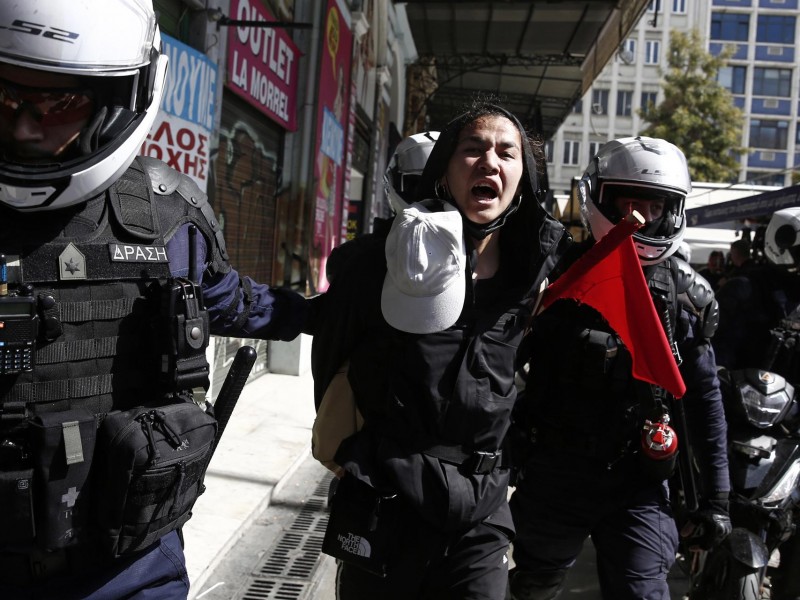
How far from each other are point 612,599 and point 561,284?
1.13 m

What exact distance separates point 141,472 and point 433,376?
2.46ft

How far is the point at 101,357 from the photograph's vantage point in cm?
168

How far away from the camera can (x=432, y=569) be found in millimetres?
2121

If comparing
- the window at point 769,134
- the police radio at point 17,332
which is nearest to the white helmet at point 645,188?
the police radio at point 17,332

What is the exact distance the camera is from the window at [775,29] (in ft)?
186

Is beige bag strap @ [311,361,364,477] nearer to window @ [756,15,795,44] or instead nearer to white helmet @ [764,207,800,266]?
white helmet @ [764,207,800,266]

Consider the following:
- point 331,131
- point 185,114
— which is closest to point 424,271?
point 185,114

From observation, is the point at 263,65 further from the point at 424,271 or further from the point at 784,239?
the point at 424,271

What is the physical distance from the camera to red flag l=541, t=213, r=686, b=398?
245 cm

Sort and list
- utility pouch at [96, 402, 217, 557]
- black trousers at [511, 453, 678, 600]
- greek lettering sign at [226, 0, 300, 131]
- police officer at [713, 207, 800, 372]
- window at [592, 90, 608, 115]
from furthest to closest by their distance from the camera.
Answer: window at [592, 90, 608, 115] → greek lettering sign at [226, 0, 300, 131] → police officer at [713, 207, 800, 372] → black trousers at [511, 453, 678, 600] → utility pouch at [96, 402, 217, 557]

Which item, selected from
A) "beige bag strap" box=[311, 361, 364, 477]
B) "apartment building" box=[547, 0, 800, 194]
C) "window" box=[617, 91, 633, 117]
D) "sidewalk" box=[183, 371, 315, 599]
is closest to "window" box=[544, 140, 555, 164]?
"beige bag strap" box=[311, 361, 364, 477]

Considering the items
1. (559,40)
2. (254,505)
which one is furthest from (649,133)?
(254,505)

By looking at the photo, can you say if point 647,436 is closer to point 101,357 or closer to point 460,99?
point 101,357

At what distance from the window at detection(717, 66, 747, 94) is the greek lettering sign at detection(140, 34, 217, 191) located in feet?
190
